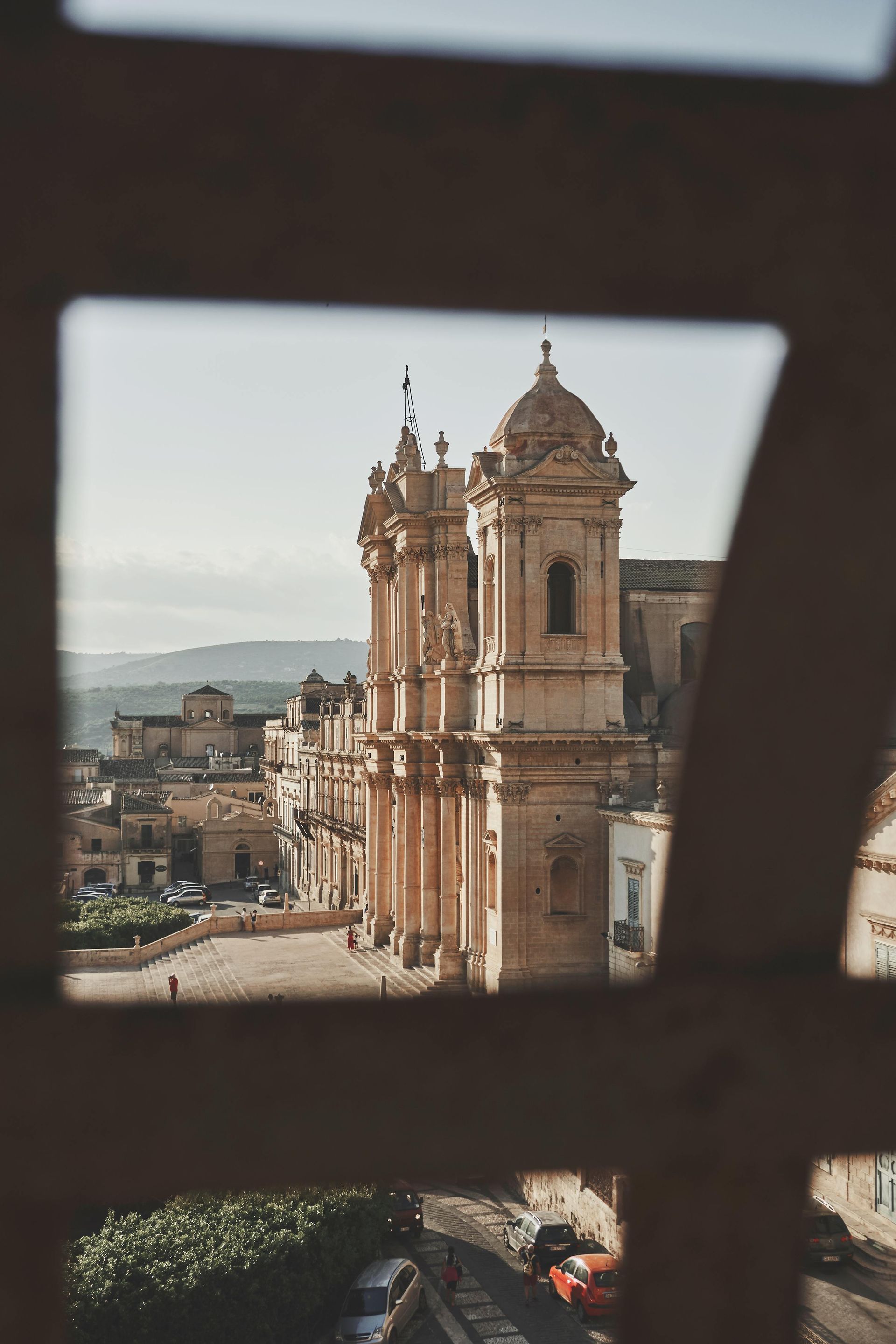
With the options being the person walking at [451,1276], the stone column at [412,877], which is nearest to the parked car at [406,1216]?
the person walking at [451,1276]

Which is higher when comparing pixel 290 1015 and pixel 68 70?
pixel 68 70

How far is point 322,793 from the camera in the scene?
5972 centimetres

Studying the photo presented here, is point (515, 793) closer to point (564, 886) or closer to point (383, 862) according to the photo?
point (564, 886)

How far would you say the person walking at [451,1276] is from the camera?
22031 mm

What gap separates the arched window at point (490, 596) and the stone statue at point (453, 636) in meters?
3.01

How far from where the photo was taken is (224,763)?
97688mm

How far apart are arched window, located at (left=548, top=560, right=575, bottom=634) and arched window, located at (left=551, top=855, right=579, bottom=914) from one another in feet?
17.3

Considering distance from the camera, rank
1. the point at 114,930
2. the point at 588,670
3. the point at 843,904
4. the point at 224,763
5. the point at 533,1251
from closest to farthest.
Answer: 1. the point at 843,904
2. the point at 533,1251
3. the point at 588,670
4. the point at 114,930
5. the point at 224,763

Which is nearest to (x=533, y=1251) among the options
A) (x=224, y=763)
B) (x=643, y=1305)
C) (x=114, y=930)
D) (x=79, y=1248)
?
(x=79, y=1248)

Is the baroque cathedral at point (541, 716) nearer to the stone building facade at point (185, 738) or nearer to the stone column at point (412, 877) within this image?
the stone column at point (412, 877)

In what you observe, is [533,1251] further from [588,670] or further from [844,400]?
[844,400]

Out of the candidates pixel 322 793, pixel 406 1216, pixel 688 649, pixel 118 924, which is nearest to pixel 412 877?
pixel 688 649

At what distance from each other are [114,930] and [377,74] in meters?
46.6

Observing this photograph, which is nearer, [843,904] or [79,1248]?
[843,904]
